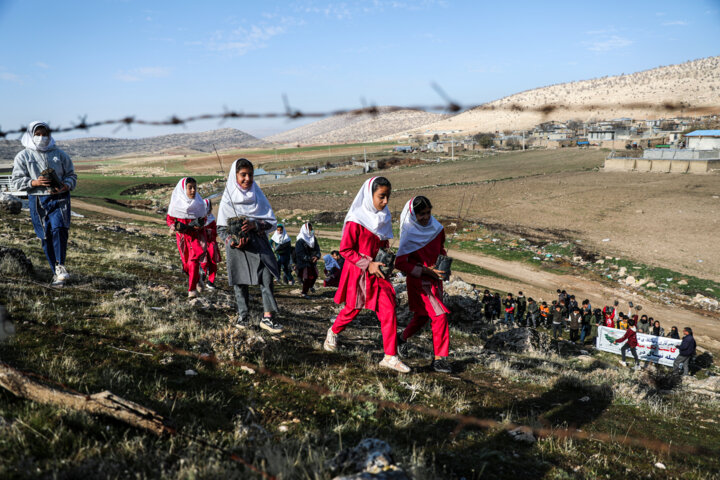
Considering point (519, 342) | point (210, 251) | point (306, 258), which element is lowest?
point (519, 342)

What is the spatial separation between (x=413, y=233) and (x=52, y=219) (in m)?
5.06

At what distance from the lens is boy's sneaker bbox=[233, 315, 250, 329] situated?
17.8ft

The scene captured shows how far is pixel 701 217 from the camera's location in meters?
28.1

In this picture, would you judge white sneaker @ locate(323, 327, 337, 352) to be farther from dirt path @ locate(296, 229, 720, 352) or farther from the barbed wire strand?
dirt path @ locate(296, 229, 720, 352)

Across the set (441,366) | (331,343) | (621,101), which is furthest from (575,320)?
(621,101)

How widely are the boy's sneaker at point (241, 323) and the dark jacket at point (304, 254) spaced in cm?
501

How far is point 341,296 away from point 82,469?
130 inches

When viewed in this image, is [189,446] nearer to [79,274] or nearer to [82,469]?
[82,469]

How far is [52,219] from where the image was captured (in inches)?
247

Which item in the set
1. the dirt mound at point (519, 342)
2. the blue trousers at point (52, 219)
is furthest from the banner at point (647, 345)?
the blue trousers at point (52, 219)

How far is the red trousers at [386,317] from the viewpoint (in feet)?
16.3

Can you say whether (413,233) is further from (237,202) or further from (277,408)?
(277,408)

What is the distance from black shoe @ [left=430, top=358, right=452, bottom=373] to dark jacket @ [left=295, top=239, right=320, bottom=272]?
6004 millimetres

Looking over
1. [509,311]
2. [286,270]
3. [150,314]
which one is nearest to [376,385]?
[150,314]
